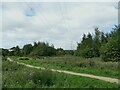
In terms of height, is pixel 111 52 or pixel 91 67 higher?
pixel 111 52

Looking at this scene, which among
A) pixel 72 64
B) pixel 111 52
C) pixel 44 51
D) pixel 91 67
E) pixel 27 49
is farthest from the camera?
pixel 27 49

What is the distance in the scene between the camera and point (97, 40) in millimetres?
67125

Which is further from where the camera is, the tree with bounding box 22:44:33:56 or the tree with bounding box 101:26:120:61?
the tree with bounding box 22:44:33:56

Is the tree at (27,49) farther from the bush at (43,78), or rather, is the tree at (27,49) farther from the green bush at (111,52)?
the bush at (43,78)

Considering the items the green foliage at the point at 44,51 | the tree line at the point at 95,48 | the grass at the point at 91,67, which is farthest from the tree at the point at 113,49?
the green foliage at the point at 44,51

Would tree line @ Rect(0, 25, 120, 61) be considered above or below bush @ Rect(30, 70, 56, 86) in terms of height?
above

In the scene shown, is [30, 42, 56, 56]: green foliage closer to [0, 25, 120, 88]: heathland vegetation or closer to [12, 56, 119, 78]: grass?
[0, 25, 120, 88]: heathland vegetation

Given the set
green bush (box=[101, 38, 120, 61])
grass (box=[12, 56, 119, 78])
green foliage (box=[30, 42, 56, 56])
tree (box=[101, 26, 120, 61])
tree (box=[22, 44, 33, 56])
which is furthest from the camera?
tree (box=[22, 44, 33, 56])

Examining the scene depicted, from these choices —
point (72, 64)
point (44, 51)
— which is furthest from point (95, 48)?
point (44, 51)

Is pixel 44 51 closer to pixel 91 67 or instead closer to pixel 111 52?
pixel 111 52

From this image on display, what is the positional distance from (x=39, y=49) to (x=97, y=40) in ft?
82.4

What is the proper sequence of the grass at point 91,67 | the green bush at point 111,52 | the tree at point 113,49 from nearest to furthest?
the grass at point 91,67
the tree at point 113,49
the green bush at point 111,52

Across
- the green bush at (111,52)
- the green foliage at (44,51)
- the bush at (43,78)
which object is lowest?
the bush at (43,78)

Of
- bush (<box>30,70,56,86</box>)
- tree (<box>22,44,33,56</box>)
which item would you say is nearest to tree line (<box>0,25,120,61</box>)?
tree (<box>22,44,33,56</box>)
